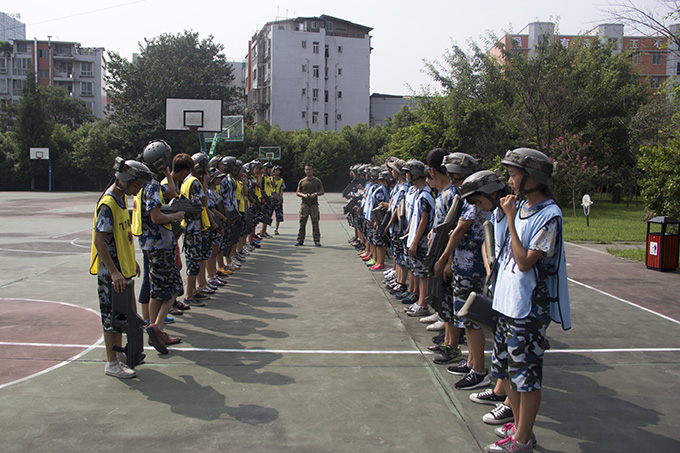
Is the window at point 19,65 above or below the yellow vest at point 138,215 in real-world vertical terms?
above

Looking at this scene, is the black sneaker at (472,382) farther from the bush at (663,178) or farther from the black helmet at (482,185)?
the bush at (663,178)

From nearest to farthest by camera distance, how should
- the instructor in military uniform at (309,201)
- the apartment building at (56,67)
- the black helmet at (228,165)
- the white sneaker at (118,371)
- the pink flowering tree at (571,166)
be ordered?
the white sneaker at (118,371)
the black helmet at (228,165)
the instructor in military uniform at (309,201)
the pink flowering tree at (571,166)
the apartment building at (56,67)

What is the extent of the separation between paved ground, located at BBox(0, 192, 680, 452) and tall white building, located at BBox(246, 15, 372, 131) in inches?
2433

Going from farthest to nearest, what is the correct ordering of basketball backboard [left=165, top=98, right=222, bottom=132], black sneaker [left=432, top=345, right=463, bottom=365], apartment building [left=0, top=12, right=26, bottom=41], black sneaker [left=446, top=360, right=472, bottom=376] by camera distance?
apartment building [left=0, top=12, right=26, bottom=41]
basketball backboard [left=165, top=98, right=222, bottom=132]
black sneaker [left=432, top=345, right=463, bottom=365]
black sneaker [left=446, top=360, right=472, bottom=376]

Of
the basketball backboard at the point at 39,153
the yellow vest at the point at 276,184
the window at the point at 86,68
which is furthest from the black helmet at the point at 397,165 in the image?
the window at the point at 86,68

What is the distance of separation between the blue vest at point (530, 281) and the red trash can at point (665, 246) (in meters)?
8.79

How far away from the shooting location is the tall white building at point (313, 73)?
68850 millimetres

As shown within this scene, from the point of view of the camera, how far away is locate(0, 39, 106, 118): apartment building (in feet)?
275

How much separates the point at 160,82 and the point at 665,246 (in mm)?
51690

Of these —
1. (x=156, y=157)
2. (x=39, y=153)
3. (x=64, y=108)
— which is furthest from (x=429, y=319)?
(x=64, y=108)

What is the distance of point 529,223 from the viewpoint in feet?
12.1

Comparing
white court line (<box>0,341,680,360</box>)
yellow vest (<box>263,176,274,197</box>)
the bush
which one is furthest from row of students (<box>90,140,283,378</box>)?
the bush

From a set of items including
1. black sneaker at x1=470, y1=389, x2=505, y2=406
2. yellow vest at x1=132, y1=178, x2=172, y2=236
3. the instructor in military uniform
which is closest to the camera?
black sneaker at x1=470, y1=389, x2=505, y2=406

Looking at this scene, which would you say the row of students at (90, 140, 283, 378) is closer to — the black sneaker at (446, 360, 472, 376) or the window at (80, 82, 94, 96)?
the black sneaker at (446, 360, 472, 376)
